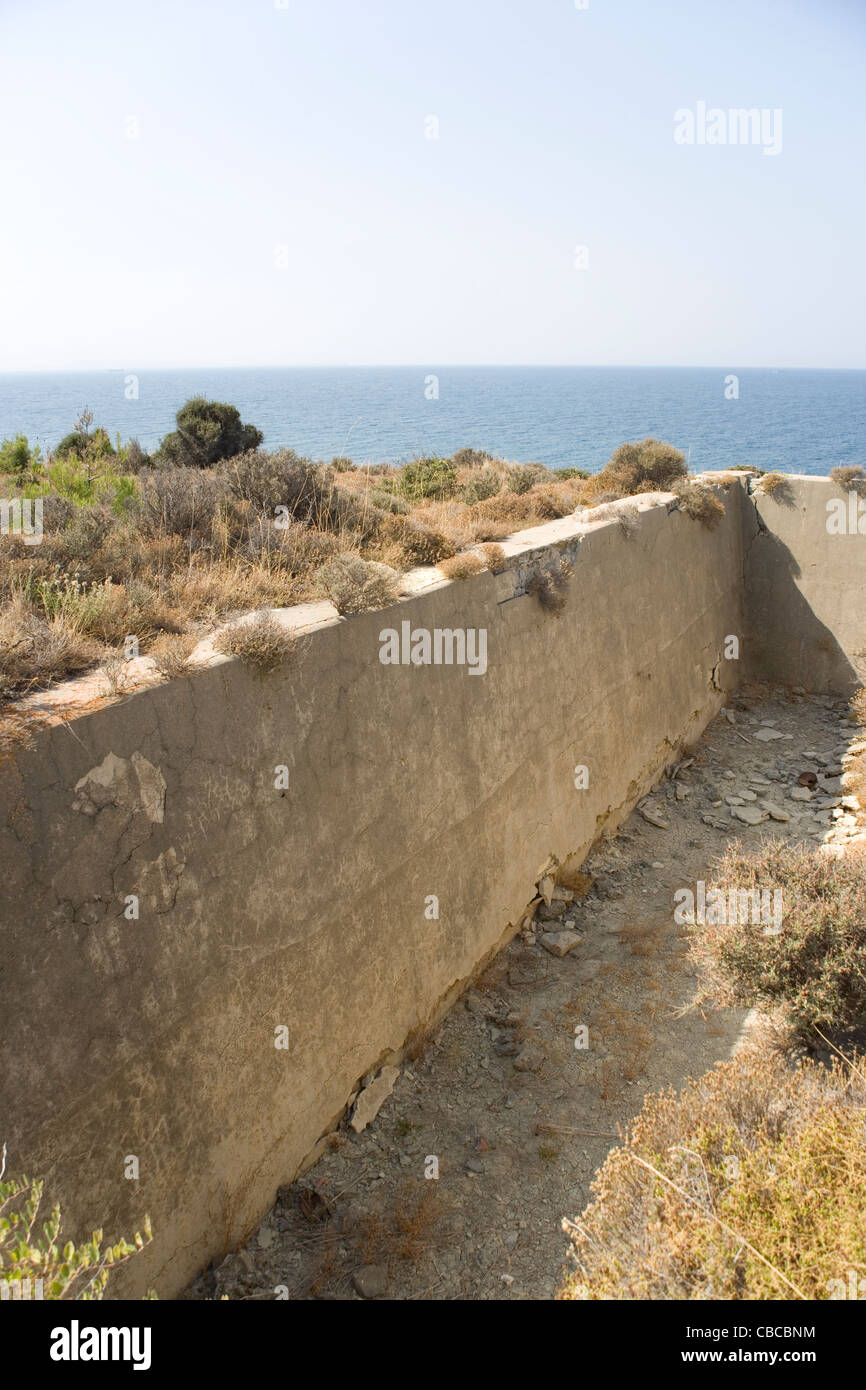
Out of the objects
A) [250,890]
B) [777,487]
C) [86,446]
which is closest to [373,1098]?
[250,890]

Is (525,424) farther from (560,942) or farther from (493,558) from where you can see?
(560,942)

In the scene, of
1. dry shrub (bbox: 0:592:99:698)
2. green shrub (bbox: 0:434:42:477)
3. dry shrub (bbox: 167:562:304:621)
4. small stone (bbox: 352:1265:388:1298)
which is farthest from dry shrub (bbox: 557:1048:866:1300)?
green shrub (bbox: 0:434:42:477)

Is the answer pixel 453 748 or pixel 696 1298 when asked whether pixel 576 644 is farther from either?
pixel 696 1298

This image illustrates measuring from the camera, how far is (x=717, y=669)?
471 inches

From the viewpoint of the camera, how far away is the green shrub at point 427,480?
33.4ft

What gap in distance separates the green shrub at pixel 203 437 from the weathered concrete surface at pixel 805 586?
309 inches

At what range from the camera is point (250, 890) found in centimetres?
429

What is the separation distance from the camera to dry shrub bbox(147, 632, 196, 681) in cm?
393

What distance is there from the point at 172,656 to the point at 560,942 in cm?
451

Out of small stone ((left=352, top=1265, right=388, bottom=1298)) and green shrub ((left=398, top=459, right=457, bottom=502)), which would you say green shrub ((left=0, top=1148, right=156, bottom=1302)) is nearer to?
small stone ((left=352, top=1265, right=388, bottom=1298))

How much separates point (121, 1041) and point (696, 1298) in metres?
2.46

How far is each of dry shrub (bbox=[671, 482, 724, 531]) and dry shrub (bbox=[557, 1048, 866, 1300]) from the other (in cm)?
780
